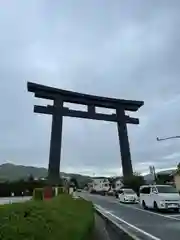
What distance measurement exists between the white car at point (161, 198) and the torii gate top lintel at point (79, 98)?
38.6 m

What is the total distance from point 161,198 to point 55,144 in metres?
40.5

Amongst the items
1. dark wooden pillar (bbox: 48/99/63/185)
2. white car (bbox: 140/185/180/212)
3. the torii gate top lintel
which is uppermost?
the torii gate top lintel

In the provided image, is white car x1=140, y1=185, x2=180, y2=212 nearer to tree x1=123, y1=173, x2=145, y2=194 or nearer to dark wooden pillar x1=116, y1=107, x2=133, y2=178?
dark wooden pillar x1=116, y1=107, x2=133, y2=178

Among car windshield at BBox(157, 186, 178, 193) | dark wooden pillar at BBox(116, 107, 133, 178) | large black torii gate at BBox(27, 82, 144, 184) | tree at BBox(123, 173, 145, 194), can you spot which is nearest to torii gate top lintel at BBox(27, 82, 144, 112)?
large black torii gate at BBox(27, 82, 144, 184)

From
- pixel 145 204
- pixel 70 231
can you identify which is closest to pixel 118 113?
pixel 145 204

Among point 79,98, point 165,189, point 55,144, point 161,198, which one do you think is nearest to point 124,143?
point 79,98

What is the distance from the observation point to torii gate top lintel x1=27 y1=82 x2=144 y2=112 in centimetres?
6769

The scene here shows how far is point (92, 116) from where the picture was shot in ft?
228

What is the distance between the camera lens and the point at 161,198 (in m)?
28.4

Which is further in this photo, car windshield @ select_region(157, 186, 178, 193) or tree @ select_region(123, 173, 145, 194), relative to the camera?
tree @ select_region(123, 173, 145, 194)

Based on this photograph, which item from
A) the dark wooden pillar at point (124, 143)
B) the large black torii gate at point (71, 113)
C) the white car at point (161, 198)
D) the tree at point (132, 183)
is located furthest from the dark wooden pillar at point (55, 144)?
the white car at point (161, 198)

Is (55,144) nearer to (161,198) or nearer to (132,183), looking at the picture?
(132,183)

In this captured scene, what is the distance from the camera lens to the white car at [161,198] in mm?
28233

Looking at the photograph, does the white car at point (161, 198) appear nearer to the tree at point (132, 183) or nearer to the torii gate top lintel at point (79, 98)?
the torii gate top lintel at point (79, 98)
